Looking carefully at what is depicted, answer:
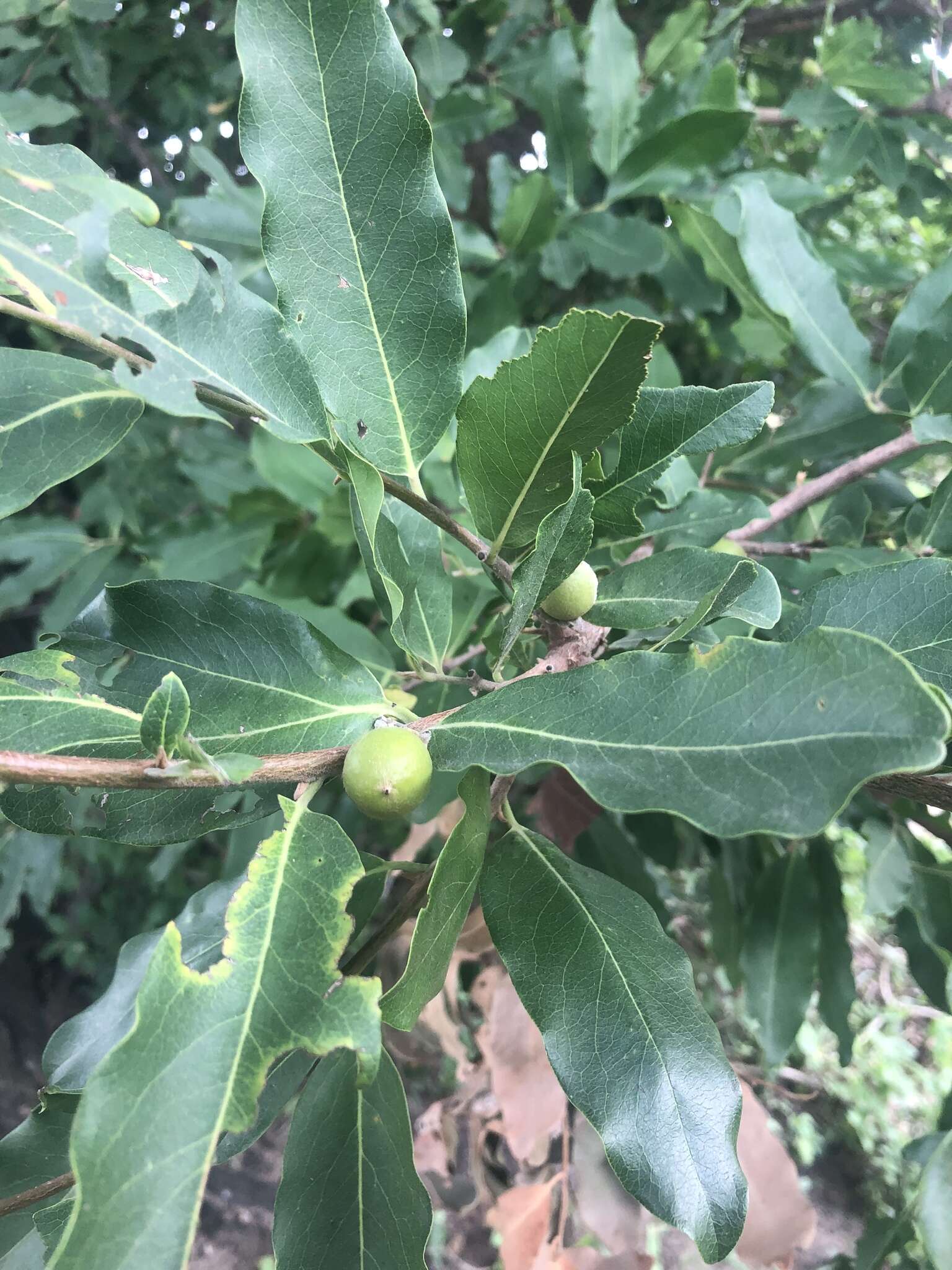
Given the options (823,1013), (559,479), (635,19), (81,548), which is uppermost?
(635,19)

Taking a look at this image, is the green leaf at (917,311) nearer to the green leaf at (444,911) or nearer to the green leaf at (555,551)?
the green leaf at (555,551)

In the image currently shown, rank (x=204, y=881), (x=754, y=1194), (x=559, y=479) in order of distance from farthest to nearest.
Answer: (x=204, y=881) → (x=754, y=1194) → (x=559, y=479)

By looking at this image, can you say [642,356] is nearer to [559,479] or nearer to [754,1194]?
[559,479]

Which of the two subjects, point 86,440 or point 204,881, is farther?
point 204,881

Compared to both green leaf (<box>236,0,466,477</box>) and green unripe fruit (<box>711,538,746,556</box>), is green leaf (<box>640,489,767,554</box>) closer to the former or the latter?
green unripe fruit (<box>711,538,746,556</box>)

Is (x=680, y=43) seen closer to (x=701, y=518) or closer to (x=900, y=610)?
(x=701, y=518)

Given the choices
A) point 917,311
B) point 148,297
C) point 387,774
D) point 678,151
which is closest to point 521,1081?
point 387,774

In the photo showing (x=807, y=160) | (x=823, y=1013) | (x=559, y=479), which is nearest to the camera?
(x=559, y=479)

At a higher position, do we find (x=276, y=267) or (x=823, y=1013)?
(x=276, y=267)

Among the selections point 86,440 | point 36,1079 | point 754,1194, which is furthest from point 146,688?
point 36,1079
